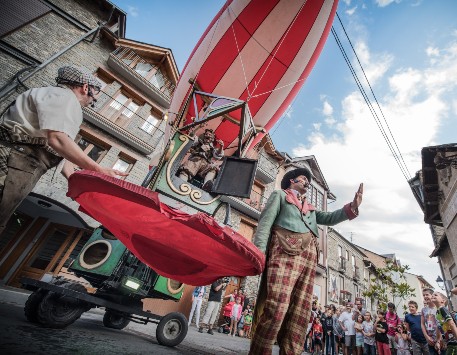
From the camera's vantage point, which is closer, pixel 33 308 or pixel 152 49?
pixel 33 308

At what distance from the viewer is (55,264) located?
964cm

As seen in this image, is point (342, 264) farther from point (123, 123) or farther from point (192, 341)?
point (123, 123)

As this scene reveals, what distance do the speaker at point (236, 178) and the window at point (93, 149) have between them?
342 inches

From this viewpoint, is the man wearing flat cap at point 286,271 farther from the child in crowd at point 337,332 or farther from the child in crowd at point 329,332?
the child in crowd at point 329,332

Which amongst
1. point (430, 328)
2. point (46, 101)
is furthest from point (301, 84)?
point (430, 328)

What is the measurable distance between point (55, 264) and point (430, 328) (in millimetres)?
12437

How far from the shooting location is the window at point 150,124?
12.3m

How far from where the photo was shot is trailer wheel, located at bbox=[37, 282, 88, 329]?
2.75 meters

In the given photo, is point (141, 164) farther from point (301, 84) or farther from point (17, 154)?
point (17, 154)

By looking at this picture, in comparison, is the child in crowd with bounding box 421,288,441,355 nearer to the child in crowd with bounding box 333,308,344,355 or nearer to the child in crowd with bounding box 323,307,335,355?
the child in crowd with bounding box 333,308,344,355

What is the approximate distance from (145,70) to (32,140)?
13.7 metres

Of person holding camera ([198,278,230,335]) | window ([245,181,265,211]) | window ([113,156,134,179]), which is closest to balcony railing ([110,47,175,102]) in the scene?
window ([113,156,134,179])

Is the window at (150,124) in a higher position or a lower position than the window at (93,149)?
higher

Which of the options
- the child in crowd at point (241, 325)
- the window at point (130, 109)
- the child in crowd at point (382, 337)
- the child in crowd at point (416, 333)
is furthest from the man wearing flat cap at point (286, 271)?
the window at point (130, 109)
